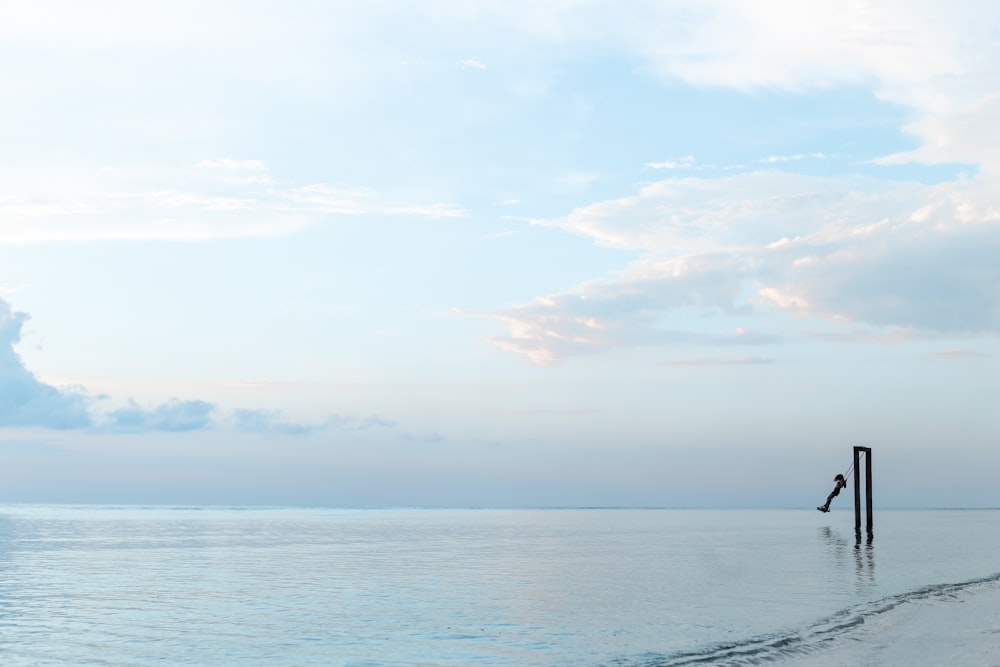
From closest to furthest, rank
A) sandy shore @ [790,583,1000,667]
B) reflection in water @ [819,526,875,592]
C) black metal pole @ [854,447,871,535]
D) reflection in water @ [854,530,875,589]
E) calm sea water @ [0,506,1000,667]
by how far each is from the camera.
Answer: sandy shore @ [790,583,1000,667], calm sea water @ [0,506,1000,667], reflection in water @ [854,530,875,589], reflection in water @ [819,526,875,592], black metal pole @ [854,447,871,535]

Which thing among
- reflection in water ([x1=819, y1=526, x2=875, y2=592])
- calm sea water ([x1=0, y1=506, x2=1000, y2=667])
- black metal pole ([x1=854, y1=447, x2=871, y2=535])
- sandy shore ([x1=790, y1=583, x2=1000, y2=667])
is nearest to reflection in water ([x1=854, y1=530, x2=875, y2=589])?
reflection in water ([x1=819, y1=526, x2=875, y2=592])

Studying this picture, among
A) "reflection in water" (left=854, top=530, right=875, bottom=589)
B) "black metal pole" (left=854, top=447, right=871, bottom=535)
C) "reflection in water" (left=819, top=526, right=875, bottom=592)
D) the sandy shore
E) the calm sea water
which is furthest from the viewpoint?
"black metal pole" (left=854, top=447, right=871, bottom=535)

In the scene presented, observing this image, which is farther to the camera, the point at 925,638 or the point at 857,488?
the point at 857,488

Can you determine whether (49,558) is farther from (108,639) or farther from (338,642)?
(338,642)

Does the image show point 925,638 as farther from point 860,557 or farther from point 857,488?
point 857,488

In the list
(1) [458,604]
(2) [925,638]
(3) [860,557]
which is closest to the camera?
(2) [925,638]

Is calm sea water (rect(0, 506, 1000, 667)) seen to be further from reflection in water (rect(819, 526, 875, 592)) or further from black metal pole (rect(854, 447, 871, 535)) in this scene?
black metal pole (rect(854, 447, 871, 535))

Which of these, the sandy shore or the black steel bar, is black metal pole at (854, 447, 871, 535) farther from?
the sandy shore

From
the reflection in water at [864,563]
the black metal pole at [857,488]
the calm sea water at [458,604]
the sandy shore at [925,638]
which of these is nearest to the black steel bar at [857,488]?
the black metal pole at [857,488]

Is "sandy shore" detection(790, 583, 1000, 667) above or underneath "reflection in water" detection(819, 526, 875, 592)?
above

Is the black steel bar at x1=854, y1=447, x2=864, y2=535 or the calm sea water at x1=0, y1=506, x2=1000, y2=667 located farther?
the black steel bar at x1=854, y1=447, x2=864, y2=535

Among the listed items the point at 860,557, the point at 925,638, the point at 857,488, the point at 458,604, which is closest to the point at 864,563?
the point at 860,557

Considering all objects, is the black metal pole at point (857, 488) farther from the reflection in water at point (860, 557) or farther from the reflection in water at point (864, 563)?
the reflection in water at point (864, 563)

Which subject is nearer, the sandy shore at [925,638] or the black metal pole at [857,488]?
the sandy shore at [925,638]
